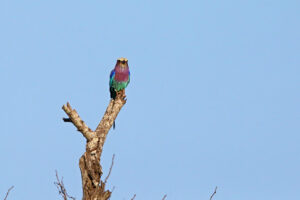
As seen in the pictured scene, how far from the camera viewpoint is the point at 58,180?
7.50 m

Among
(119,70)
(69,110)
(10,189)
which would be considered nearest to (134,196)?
(10,189)

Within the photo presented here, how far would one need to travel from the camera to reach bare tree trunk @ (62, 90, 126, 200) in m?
8.31

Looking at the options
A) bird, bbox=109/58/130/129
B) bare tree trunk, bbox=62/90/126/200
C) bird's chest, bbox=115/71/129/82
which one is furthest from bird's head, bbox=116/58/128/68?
bare tree trunk, bbox=62/90/126/200

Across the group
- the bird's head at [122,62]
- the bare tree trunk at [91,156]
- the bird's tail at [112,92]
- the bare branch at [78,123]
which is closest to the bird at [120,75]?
the bird's head at [122,62]

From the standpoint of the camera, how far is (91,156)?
861cm

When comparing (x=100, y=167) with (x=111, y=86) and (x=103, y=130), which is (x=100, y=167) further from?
(x=111, y=86)

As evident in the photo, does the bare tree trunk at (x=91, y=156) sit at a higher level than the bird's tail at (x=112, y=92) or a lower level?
lower

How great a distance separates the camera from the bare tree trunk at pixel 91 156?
8.31 m

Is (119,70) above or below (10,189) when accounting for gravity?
above

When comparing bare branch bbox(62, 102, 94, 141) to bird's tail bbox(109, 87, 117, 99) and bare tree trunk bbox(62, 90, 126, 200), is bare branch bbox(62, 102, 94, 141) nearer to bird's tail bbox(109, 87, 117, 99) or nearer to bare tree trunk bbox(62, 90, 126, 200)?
bare tree trunk bbox(62, 90, 126, 200)

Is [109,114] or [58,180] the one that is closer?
[58,180]

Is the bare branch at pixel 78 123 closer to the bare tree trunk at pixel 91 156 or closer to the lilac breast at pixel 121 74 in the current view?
the bare tree trunk at pixel 91 156

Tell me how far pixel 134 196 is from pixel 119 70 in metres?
7.29

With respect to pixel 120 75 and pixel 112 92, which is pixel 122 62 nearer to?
pixel 120 75
